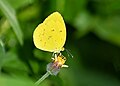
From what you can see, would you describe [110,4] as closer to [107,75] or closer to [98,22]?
[98,22]

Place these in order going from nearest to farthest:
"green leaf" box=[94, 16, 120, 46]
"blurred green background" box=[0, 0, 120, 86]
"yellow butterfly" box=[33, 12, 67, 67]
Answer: "yellow butterfly" box=[33, 12, 67, 67] < "blurred green background" box=[0, 0, 120, 86] < "green leaf" box=[94, 16, 120, 46]

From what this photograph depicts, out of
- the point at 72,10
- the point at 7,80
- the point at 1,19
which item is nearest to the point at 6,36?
the point at 1,19

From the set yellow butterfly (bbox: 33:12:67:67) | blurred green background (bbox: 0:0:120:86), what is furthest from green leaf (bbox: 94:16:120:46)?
yellow butterfly (bbox: 33:12:67:67)

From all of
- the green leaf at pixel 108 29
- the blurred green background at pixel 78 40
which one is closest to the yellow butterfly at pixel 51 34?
the blurred green background at pixel 78 40

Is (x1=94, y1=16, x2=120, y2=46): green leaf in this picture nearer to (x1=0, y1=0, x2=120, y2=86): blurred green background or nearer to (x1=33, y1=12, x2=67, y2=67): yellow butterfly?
(x1=0, y1=0, x2=120, y2=86): blurred green background

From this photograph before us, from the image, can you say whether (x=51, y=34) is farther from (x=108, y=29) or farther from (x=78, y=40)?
(x=108, y=29)

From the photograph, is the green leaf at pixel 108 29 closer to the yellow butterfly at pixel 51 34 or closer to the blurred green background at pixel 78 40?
the blurred green background at pixel 78 40

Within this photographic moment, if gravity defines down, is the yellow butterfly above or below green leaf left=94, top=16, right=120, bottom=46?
above

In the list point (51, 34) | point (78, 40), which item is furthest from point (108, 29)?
point (51, 34)
